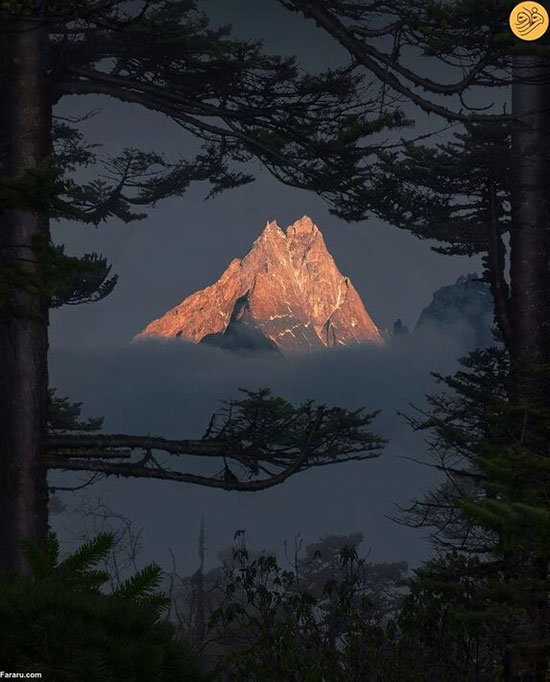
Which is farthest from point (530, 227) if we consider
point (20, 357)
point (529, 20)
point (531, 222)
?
point (20, 357)

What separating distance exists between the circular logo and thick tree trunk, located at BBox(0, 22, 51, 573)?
17.1ft

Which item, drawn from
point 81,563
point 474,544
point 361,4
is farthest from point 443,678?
point 361,4

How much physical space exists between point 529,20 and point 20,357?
6813mm

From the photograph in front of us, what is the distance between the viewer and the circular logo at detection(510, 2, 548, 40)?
10141 mm

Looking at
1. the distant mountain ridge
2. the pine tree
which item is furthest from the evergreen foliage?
the distant mountain ridge

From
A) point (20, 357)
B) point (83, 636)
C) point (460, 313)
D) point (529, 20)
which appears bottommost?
point (83, 636)

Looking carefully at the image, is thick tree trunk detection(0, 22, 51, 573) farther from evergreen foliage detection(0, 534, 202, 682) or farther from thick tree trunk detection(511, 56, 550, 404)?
thick tree trunk detection(511, 56, 550, 404)

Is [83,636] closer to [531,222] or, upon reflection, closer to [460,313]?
[531,222]

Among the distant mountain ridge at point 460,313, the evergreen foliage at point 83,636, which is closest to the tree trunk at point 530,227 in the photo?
the evergreen foliage at point 83,636

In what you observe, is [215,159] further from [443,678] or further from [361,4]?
[443,678]

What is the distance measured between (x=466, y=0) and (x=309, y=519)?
177372 millimetres

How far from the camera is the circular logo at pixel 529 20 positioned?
33.3ft

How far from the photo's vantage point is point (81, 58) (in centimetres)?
1126

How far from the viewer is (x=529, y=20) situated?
422 inches
